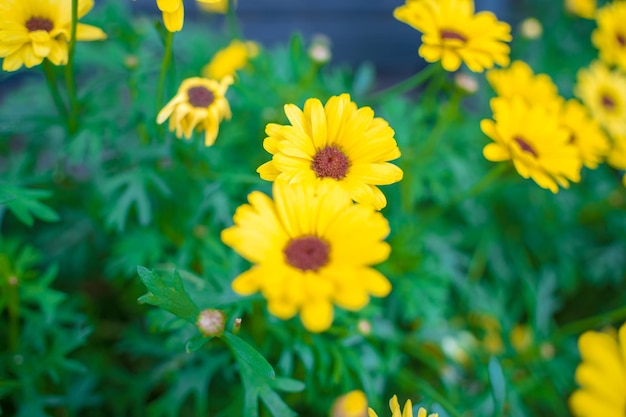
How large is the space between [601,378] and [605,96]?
1400 millimetres

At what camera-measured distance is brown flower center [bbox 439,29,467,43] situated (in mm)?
1239

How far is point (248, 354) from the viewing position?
0.95 meters

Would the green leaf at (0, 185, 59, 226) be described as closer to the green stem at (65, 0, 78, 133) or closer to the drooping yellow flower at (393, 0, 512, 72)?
the green stem at (65, 0, 78, 133)

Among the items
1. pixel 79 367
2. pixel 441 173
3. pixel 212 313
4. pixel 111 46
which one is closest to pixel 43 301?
pixel 79 367

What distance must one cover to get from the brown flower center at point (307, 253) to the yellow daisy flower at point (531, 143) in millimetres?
492

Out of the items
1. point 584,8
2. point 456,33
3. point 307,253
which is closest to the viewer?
point 307,253

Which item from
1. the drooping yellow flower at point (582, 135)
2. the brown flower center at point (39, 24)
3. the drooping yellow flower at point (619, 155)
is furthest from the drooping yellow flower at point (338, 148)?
the drooping yellow flower at point (619, 155)

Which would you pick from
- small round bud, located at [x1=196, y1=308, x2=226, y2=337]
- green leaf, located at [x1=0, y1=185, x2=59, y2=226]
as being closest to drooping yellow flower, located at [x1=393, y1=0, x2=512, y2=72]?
small round bud, located at [x1=196, y1=308, x2=226, y2=337]

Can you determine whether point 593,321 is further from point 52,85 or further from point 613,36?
point 52,85

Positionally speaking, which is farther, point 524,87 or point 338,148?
point 524,87

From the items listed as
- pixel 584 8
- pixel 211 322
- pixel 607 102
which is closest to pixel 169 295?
pixel 211 322

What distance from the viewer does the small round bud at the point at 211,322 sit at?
→ 0.93m

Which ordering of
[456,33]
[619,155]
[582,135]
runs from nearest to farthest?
[456,33] → [582,135] → [619,155]

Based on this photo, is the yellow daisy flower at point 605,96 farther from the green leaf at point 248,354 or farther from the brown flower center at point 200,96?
the green leaf at point 248,354
